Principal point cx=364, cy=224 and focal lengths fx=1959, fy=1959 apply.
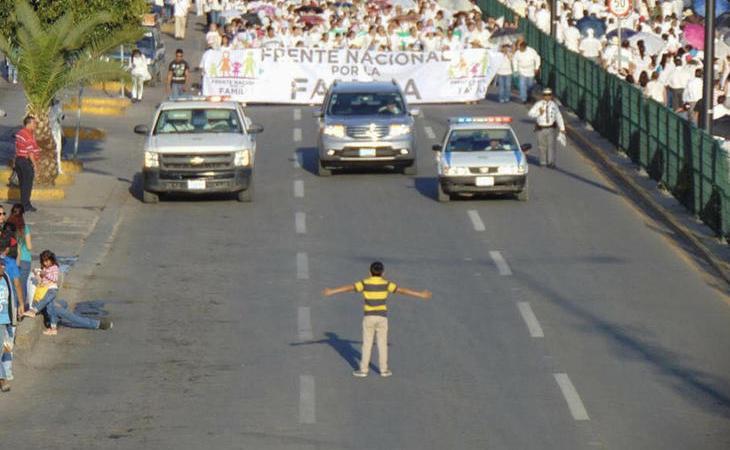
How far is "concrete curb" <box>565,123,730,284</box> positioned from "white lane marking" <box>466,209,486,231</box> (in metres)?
3.03

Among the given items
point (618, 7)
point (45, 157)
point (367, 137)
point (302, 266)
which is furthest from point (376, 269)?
point (618, 7)

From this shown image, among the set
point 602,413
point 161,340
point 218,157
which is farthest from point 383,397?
point 218,157

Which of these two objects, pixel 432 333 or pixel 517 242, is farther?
pixel 517 242

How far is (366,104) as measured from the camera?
38.6 meters

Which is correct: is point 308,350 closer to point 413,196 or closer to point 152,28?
point 413,196

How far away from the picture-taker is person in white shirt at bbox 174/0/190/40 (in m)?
63.1

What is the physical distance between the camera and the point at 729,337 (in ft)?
78.8

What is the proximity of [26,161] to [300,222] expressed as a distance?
4740mm

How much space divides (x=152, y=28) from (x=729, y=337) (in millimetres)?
32174

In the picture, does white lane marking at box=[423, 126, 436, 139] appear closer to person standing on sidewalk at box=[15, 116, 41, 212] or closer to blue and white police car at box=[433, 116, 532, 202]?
blue and white police car at box=[433, 116, 532, 202]

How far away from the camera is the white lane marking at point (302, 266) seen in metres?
28.3

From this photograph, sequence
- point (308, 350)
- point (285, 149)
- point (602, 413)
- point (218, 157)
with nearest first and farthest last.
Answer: point (602, 413) < point (308, 350) < point (218, 157) < point (285, 149)

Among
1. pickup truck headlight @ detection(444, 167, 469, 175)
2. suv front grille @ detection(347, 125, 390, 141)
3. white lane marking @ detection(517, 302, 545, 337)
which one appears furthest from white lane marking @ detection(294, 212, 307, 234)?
white lane marking @ detection(517, 302, 545, 337)

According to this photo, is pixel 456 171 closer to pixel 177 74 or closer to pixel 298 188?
pixel 298 188
